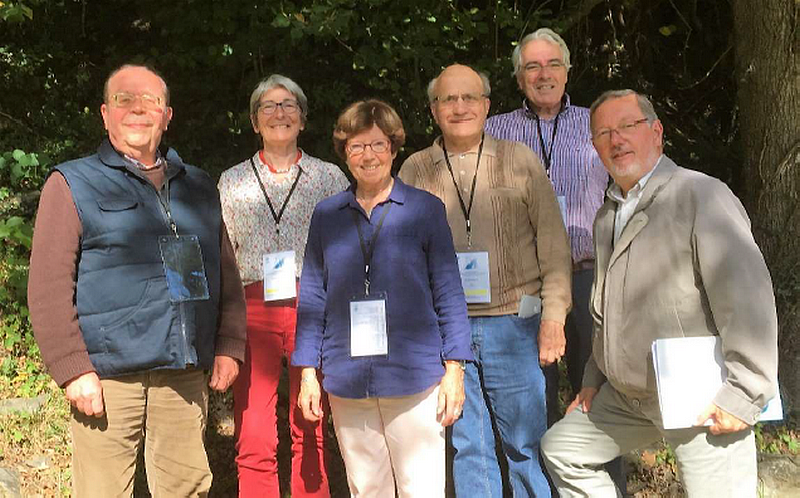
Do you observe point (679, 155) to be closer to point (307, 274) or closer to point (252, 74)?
point (252, 74)

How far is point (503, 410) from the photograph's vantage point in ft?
10.7

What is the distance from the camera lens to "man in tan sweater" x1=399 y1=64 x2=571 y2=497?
3.21 m

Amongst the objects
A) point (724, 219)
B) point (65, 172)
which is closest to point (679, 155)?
point (724, 219)

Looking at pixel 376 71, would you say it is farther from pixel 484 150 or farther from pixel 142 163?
pixel 142 163

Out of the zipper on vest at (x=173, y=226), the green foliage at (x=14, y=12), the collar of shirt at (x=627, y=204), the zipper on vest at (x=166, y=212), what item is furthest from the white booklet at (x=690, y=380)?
the green foliage at (x=14, y=12)

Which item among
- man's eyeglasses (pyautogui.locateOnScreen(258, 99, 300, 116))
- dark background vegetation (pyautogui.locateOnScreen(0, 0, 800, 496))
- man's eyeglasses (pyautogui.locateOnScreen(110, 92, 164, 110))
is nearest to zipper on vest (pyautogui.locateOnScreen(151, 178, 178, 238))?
man's eyeglasses (pyautogui.locateOnScreen(110, 92, 164, 110))

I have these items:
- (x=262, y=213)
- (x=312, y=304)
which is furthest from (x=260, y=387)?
(x=262, y=213)

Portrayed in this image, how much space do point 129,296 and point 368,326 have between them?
879 mm

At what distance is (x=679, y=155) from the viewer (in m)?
6.61

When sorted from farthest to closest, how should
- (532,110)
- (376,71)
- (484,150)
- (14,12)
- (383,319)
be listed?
(376,71) < (14,12) < (532,110) < (484,150) < (383,319)

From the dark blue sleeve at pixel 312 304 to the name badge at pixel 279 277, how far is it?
1.27ft

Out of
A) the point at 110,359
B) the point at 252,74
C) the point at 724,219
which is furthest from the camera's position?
the point at 252,74

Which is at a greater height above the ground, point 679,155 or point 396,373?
point 679,155

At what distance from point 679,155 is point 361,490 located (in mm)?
4754
